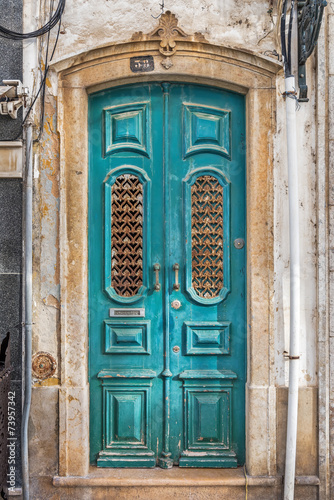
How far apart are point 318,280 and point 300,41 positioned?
72.1 inches

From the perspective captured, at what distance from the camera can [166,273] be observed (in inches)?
152

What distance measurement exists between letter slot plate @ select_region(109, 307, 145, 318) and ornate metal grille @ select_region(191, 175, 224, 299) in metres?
0.50

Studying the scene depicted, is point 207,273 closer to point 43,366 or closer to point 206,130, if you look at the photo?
point 206,130

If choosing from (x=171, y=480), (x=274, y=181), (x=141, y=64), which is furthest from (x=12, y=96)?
(x=171, y=480)

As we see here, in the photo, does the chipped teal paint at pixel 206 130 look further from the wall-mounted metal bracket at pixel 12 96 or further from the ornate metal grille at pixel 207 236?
the wall-mounted metal bracket at pixel 12 96

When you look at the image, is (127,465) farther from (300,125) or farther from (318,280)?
(300,125)

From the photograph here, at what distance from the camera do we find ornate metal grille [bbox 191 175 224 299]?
387cm

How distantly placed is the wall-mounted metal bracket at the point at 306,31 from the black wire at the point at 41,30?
187cm

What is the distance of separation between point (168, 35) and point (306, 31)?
42.1 inches

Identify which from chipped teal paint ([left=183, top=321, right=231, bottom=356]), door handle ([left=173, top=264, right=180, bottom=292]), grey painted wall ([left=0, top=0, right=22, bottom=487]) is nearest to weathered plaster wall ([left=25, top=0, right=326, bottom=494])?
grey painted wall ([left=0, top=0, right=22, bottom=487])

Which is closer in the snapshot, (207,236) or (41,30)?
(41,30)

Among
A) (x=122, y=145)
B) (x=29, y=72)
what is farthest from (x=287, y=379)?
(x=29, y=72)

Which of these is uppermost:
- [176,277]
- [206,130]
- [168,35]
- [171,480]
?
[168,35]

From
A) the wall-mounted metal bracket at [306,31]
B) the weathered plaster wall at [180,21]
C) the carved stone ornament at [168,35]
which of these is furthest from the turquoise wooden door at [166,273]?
the wall-mounted metal bracket at [306,31]
